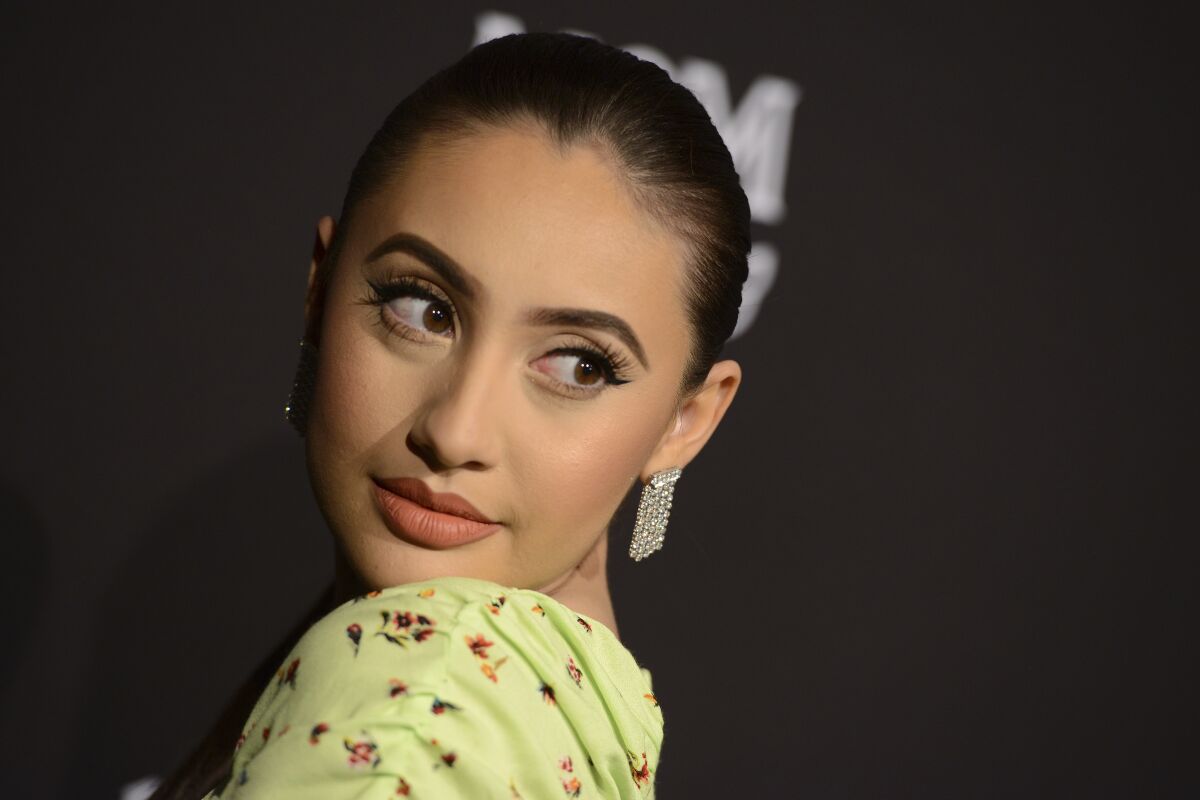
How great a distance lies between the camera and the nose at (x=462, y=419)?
2.76ft

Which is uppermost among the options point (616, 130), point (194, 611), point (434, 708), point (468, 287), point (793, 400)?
point (616, 130)

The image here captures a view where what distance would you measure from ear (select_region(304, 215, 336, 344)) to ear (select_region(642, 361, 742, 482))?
33cm

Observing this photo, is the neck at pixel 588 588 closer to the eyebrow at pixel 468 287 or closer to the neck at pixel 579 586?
the neck at pixel 579 586

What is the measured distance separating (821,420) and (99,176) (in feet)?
4.42

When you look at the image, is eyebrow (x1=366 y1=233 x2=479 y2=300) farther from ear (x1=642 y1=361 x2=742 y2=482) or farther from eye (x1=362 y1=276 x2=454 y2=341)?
ear (x1=642 y1=361 x2=742 y2=482)

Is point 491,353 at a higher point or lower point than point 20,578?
higher

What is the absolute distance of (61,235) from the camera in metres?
1.93

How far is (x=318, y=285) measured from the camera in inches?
41.9

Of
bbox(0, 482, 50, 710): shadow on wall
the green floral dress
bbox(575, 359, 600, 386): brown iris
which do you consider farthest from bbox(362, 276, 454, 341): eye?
bbox(0, 482, 50, 710): shadow on wall

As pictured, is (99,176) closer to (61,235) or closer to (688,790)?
(61,235)

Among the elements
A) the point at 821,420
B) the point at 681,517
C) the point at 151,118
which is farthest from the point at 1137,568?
the point at 151,118

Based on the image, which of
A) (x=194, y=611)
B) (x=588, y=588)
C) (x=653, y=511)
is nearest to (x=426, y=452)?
(x=588, y=588)

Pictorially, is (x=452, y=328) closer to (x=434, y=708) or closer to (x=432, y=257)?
(x=432, y=257)

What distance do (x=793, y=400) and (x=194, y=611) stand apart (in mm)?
1159
